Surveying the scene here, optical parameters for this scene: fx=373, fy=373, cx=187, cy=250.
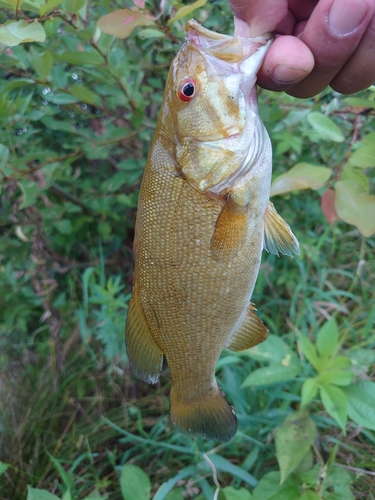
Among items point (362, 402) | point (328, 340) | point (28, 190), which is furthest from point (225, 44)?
point (362, 402)

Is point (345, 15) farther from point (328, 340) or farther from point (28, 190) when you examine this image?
point (28, 190)

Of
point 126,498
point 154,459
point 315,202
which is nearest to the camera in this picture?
point 126,498

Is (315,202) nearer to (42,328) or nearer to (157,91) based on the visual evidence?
(157,91)

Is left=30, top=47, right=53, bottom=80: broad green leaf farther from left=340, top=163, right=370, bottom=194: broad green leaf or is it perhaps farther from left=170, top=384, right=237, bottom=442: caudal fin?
left=170, top=384, right=237, bottom=442: caudal fin

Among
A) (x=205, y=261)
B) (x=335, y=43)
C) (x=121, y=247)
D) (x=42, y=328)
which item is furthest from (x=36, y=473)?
(x=335, y=43)

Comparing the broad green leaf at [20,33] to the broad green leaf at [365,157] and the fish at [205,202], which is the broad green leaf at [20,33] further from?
the broad green leaf at [365,157]

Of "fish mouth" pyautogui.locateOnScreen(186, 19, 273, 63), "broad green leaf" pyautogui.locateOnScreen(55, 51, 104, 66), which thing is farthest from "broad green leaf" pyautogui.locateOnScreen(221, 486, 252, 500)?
"broad green leaf" pyautogui.locateOnScreen(55, 51, 104, 66)

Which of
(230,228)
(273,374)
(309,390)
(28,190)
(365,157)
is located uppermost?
(365,157)
